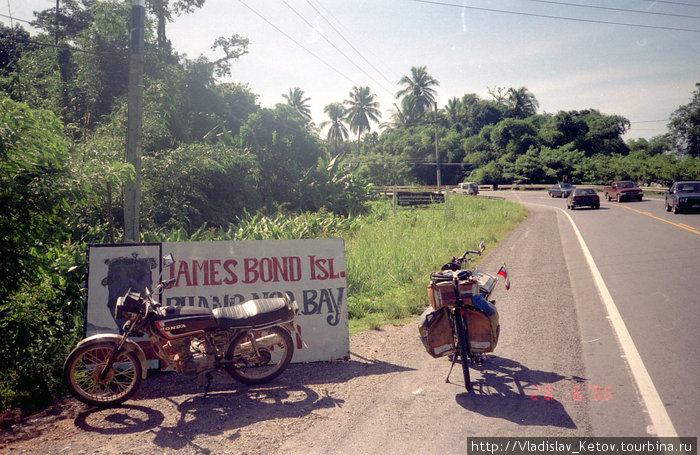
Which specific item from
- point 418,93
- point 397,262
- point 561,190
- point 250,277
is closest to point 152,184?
point 397,262

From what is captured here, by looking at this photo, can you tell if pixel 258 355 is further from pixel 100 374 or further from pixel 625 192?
pixel 625 192

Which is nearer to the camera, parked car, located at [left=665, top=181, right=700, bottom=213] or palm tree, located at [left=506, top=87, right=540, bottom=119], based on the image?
parked car, located at [left=665, top=181, right=700, bottom=213]

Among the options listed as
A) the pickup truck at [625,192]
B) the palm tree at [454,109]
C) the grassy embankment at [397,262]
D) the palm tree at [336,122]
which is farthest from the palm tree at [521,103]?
the grassy embankment at [397,262]

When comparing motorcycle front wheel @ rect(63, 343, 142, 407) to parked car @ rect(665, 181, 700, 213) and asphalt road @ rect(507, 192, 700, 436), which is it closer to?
asphalt road @ rect(507, 192, 700, 436)

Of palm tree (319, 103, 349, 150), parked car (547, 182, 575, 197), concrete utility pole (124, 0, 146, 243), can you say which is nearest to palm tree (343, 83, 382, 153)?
palm tree (319, 103, 349, 150)

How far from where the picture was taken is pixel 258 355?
16.2 ft

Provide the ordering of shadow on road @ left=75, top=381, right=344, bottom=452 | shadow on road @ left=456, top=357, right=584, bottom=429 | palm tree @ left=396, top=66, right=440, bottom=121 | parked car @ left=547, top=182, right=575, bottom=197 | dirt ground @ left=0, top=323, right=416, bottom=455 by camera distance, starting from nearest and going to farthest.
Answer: dirt ground @ left=0, top=323, right=416, bottom=455 → shadow on road @ left=456, top=357, right=584, bottom=429 → shadow on road @ left=75, top=381, right=344, bottom=452 → parked car @ left=547, top=182, right=575, bottom=197 → palm tree @ left=396, top=66, right=440, bottom=121

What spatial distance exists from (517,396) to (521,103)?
84120 mm

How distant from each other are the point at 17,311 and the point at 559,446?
18.3 ft

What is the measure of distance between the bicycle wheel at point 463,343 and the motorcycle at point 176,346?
1834 mm

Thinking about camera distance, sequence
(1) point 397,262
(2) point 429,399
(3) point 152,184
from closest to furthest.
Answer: (2) point 429,399 < (1) point 397,262 < (3) point 152,184

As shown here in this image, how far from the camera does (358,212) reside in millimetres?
23672

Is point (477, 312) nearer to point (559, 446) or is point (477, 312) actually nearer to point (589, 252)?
point (559, 446)

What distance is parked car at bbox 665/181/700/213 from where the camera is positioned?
72.4ft
